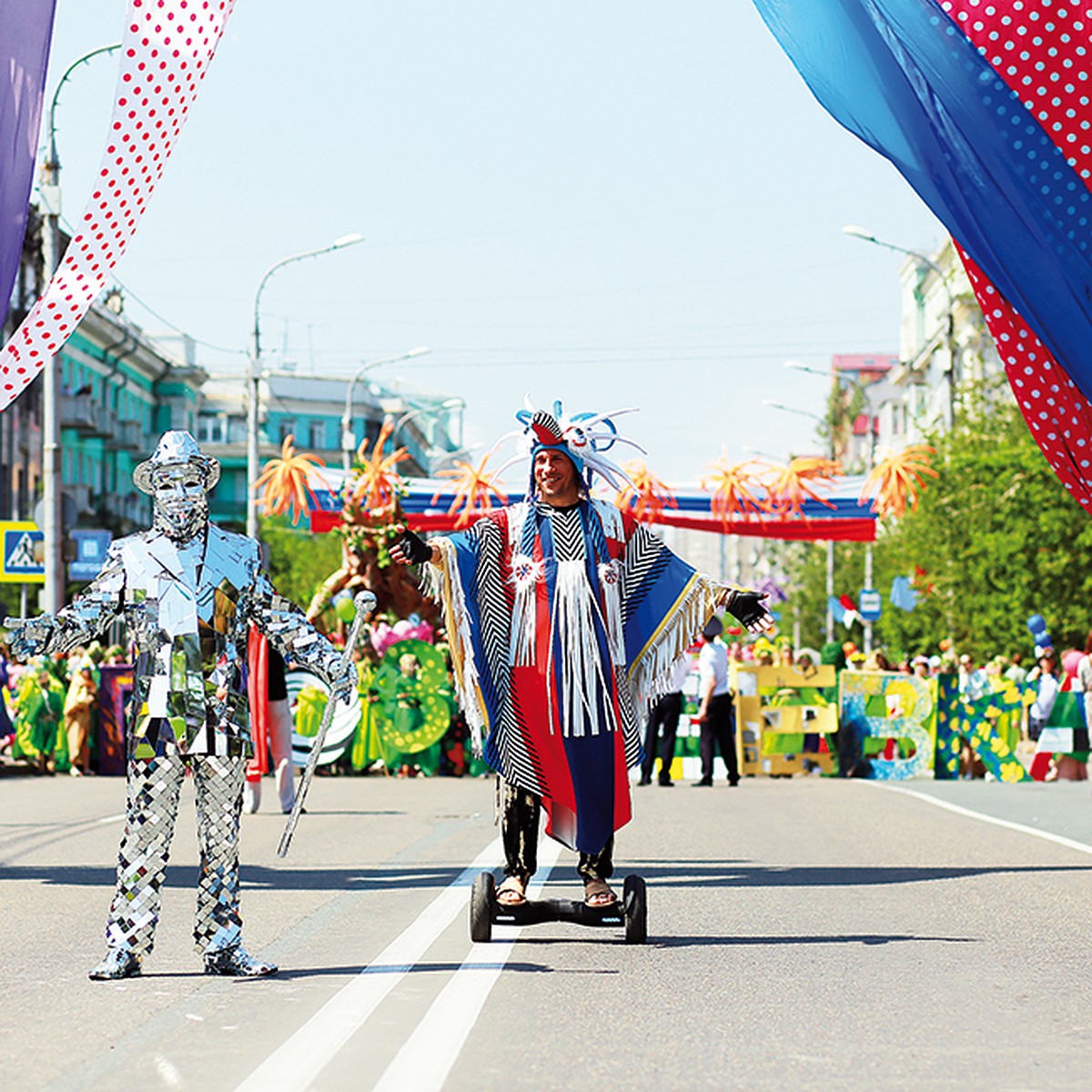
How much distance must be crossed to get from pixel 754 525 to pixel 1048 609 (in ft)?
42.7

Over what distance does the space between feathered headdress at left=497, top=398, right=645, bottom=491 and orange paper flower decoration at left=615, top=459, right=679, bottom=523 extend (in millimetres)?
14992

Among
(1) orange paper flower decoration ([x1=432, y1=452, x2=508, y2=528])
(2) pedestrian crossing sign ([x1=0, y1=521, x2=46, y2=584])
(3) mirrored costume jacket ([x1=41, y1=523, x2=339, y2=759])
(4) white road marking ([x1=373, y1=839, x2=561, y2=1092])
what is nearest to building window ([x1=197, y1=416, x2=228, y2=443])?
(2) pedestrian crossing sign ([x1=0, y1=521, x2=46, y2=584])

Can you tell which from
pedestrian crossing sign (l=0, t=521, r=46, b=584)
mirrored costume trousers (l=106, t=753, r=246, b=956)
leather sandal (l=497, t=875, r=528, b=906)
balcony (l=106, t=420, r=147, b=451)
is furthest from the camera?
balcony (l=106, t=420, r=147, b=451)

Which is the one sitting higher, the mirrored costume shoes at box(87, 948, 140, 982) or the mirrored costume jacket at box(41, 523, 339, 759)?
the mirrored costume jacket at box(41, 523, 339, 759)

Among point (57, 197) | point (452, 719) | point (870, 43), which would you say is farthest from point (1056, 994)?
point (57, 197)

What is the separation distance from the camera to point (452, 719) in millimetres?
24250

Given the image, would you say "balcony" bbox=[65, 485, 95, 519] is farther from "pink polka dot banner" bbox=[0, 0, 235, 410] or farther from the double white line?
the double white line

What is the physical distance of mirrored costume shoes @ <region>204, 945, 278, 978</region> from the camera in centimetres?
748

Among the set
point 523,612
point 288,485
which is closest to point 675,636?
point 523,612

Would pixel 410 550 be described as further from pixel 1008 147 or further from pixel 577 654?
pixel 1008 147

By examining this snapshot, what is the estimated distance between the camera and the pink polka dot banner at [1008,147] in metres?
10.7

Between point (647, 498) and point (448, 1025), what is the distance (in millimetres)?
18579

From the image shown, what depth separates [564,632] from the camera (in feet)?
28.3

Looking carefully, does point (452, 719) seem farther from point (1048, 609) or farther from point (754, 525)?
point (1048, 609)
